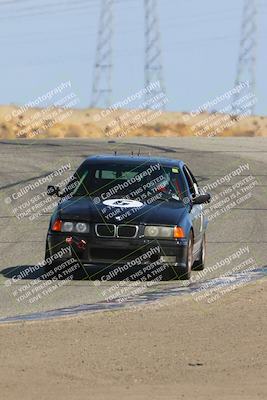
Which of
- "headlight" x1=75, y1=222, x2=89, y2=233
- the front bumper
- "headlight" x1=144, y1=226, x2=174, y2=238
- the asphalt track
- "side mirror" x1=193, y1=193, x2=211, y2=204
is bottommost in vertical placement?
the asphalt track

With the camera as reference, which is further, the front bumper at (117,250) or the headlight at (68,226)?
the headlight at (68,226)

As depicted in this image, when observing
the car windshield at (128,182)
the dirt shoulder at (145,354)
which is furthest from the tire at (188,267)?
the dirt shoulder at (145,354)

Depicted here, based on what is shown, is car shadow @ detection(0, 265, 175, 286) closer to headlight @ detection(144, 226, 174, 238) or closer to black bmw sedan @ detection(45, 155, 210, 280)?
black bmw sedan @ detection(45, 155, 210, 280)

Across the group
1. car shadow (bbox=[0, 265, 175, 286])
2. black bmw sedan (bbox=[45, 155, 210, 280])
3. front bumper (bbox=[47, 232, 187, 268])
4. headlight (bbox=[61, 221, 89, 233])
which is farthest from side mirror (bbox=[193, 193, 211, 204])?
headlight (bbox=[61, 221, 89, 233])

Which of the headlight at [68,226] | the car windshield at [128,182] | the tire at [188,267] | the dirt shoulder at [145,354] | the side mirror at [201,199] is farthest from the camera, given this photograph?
the side mirror at [201,199]

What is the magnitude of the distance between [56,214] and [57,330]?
4143 millimetres

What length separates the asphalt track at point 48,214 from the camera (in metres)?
13.8

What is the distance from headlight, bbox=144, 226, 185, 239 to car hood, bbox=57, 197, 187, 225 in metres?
0.06

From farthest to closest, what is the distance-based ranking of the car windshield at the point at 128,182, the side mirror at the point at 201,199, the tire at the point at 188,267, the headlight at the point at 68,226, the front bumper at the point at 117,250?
the side mirror at the point at 201,199 < the car windshield at the point at 128,182 < the tire at the point at 188,267 < the headlight at the point at 68,226 < the front bumper at the point at 117,250

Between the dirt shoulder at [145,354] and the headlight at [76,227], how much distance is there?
7.31 feet

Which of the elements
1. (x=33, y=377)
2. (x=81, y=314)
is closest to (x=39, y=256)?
(x=81, y=314)

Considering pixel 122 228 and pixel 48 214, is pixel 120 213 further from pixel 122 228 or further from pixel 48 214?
pixel 48 214

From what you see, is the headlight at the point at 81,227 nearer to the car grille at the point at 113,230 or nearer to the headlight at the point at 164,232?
the car grille at the point at 113,230

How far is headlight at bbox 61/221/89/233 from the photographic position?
1509cm
